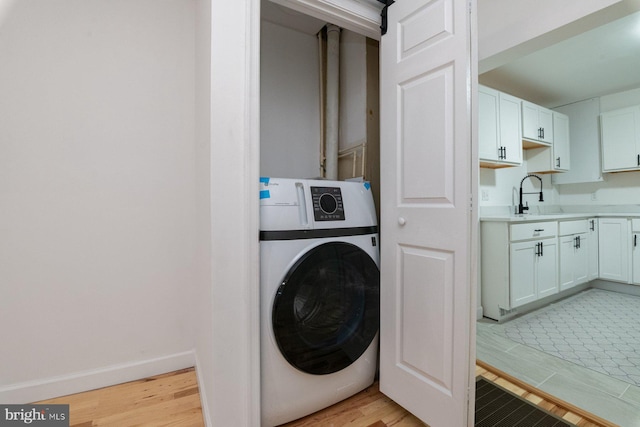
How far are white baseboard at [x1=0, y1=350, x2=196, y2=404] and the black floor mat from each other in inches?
66.1

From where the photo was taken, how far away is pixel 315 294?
135 cm

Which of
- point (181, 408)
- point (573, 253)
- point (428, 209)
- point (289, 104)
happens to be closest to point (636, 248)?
point (573, 253)

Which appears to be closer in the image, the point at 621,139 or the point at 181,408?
the point at 181,408

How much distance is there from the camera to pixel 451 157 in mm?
1181

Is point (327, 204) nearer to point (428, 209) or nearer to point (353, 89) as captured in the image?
point (428, 209)

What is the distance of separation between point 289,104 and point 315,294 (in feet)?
5.20

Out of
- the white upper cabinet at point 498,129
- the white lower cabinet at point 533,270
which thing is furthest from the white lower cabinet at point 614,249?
the white upper cabinet at point 498,129

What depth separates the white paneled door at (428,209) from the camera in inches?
44.7

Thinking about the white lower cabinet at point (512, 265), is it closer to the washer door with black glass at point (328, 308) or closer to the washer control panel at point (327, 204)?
the washer door with black glass at point (328, 308)

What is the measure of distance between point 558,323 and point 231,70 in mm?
3268

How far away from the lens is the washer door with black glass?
49.6 inches

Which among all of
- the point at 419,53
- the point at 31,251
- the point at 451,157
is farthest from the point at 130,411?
the point at 419,53

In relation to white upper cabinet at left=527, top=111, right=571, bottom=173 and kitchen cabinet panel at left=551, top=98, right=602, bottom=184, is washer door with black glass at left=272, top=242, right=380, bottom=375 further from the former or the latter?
kitchen cabinet panel at left=551, top=98, right=602, bottom=184

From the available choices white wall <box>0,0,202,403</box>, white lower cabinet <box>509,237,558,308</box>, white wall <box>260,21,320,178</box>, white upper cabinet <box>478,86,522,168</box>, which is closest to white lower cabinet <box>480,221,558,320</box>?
white lower cabinet <box>509,237,558,308</box>
